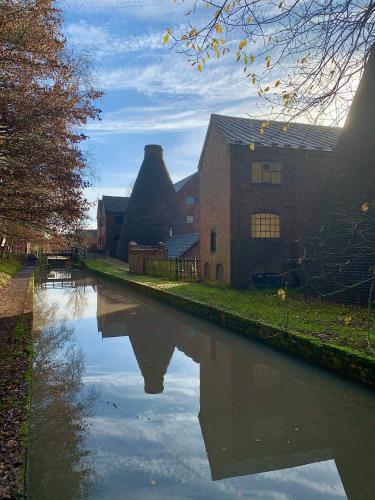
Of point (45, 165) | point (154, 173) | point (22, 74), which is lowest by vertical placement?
point (45, 165)

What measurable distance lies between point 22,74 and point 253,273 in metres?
13.7

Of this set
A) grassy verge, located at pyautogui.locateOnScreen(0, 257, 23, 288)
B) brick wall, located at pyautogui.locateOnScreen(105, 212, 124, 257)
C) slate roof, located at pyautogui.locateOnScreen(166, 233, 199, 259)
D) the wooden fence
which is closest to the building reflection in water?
the wooden fence

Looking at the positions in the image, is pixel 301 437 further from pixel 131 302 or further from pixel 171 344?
pixel 131 302

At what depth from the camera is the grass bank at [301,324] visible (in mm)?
7121

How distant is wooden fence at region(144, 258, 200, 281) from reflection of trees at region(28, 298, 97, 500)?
47.9 ft

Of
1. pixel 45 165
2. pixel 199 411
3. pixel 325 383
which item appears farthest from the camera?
pixel 45 165

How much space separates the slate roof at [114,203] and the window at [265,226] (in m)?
38.6

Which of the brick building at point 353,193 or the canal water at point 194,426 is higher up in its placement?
the brick building at point 353,193

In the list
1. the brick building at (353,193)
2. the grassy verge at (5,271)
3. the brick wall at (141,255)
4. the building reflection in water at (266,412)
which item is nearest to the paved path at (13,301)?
the grassy verge at (5,271)

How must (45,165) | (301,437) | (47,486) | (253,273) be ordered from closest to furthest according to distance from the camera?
(47,486), (301,437), (45,165), (253,273)

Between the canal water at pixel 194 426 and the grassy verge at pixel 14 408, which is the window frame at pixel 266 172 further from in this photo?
the grassy verge at pixel 14 408

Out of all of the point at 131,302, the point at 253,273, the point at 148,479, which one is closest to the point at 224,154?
the point at 253,273

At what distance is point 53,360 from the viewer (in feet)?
28.8

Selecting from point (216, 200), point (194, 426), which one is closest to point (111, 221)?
point (216, 200)
